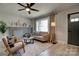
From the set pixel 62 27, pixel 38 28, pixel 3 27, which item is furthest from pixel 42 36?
pixel 3 27

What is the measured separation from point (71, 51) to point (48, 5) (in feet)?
3.51

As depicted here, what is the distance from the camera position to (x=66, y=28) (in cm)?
192

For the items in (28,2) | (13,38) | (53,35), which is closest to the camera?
(28,2)

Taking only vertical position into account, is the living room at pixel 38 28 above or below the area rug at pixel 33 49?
above

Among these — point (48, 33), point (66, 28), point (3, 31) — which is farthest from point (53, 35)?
point (3, 31)

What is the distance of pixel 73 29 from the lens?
1.88 metres

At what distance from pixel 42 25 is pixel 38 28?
115mm

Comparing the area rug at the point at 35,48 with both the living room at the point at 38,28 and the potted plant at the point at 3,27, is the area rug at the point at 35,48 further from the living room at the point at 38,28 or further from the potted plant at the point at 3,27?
the potted plant at the point at 3,27

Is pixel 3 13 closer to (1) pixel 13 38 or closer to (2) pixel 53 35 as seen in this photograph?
(1) pixel 13 38

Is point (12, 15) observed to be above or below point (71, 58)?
above

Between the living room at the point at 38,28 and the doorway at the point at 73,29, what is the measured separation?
7 centimetres

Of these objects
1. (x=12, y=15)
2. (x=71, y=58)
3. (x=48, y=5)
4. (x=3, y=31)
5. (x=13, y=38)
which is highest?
(x=48, y=5)

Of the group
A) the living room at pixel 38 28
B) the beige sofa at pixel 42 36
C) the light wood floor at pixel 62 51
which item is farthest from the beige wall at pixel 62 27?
the beige sofa at pixel 42 36

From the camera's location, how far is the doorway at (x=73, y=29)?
1834 millimetres
